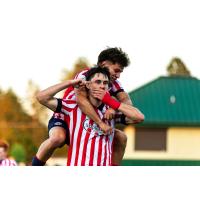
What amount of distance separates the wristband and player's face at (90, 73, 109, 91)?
7 centimetres

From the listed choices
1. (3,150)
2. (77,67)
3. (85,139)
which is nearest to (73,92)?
(85,139)

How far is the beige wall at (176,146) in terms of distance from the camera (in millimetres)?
46250

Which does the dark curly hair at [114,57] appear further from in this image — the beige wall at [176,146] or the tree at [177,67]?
the tree at [177,67]

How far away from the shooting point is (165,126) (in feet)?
155

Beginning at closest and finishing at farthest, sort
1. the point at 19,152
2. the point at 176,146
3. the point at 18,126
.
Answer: the point at 176,146
the point at 19,152
the point at 18,126

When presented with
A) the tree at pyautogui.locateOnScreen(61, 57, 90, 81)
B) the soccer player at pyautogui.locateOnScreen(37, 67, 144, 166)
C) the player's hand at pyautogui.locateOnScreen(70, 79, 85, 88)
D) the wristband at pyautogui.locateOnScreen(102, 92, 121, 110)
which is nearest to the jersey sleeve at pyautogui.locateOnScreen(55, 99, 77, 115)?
the soccer player at pyautogui.locateOnScreen(37, 67, 144, 166)

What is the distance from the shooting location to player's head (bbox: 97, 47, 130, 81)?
647 centimetres

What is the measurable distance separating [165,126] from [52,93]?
4141cm

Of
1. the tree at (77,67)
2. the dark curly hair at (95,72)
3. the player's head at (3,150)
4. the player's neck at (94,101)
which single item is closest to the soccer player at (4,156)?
the player's head at (3,150)

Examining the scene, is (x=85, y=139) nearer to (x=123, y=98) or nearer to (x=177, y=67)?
(x=123, y=98)
